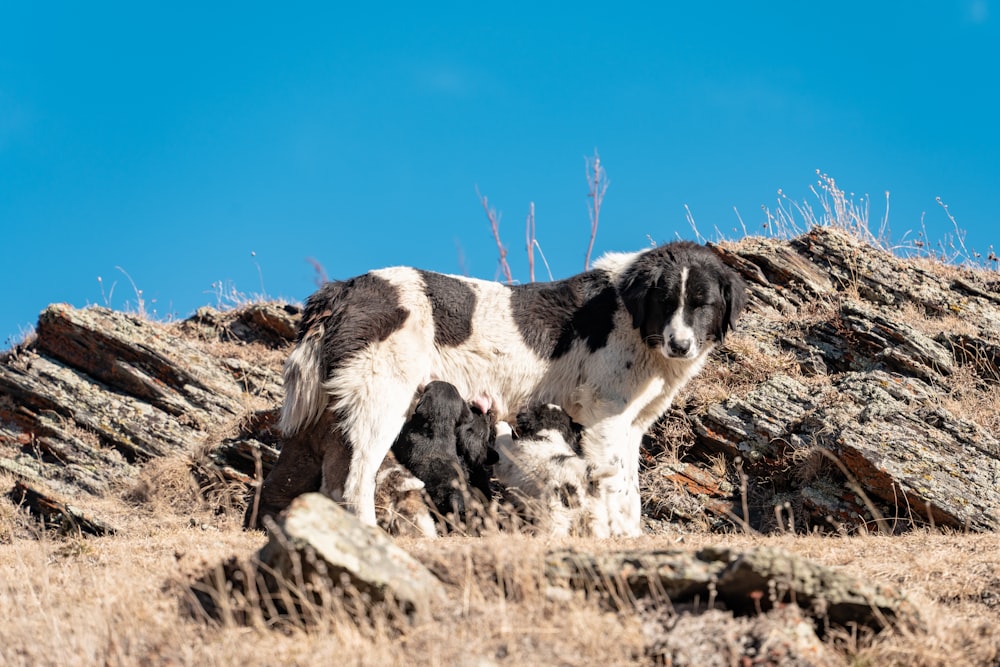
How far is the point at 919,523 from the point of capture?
849cm

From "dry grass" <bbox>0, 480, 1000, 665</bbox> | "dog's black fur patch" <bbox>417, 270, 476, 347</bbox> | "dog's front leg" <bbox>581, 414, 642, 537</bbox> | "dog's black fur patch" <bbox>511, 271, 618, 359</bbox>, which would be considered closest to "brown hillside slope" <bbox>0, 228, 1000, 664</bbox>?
"dry grass" <bbox>0, 480, 1000, 665</bbox>

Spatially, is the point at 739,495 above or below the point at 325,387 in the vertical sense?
below

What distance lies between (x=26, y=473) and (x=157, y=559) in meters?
5.08

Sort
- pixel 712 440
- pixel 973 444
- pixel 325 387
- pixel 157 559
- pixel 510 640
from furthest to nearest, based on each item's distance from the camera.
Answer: pixel 712 440
pixel 973 444
pixel 325 387
pixel 157 559
pixel 510 640

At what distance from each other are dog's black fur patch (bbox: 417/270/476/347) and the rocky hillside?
74.3 inches

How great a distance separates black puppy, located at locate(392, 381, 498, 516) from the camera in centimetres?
812

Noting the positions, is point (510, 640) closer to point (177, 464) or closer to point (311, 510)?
point (311, 510)

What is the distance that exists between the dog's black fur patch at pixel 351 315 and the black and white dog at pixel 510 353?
0.4 inches

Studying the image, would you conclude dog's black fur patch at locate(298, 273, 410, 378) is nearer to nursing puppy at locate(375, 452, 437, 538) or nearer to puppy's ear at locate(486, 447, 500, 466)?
nursing puppy at locate(375, 452, 437, 538)

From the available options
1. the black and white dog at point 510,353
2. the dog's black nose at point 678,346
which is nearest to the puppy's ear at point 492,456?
the black and white dog at point 510,353

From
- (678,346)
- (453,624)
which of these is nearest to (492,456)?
(678,346)

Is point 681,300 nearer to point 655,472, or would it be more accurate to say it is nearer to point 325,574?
point 655,472

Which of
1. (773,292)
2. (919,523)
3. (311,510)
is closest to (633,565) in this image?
(311,510)

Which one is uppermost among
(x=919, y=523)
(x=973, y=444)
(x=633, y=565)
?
(x=973, y=444)
